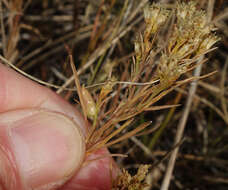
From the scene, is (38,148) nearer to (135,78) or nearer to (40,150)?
(40,150)

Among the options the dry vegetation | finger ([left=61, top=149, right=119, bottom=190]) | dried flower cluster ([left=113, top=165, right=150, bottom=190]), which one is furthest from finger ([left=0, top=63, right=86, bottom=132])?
dried flower cluster ([left=113, top=165, right=150, bottom=190])

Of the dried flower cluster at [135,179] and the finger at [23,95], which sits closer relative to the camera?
the dried flower cluster at [135,179]

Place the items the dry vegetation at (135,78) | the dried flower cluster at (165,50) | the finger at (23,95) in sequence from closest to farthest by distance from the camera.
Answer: the dried flower cluster at (165,50) < the dry vegetation at (135,78) < the finger at (23,95)

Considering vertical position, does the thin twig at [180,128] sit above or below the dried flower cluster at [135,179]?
above

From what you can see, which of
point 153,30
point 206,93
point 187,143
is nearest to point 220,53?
point 206,93

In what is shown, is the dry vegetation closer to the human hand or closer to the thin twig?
the thin twig

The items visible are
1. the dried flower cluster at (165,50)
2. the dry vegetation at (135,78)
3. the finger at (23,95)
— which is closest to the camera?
the dried flower cluster at (165,50)

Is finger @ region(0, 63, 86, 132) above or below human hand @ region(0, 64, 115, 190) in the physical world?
above

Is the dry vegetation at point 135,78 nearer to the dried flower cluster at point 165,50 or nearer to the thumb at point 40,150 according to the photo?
the dried flower cluster at point 165,50

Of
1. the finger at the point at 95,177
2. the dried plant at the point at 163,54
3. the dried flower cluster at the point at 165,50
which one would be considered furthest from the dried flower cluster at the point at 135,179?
the finger at the point at 95,177
